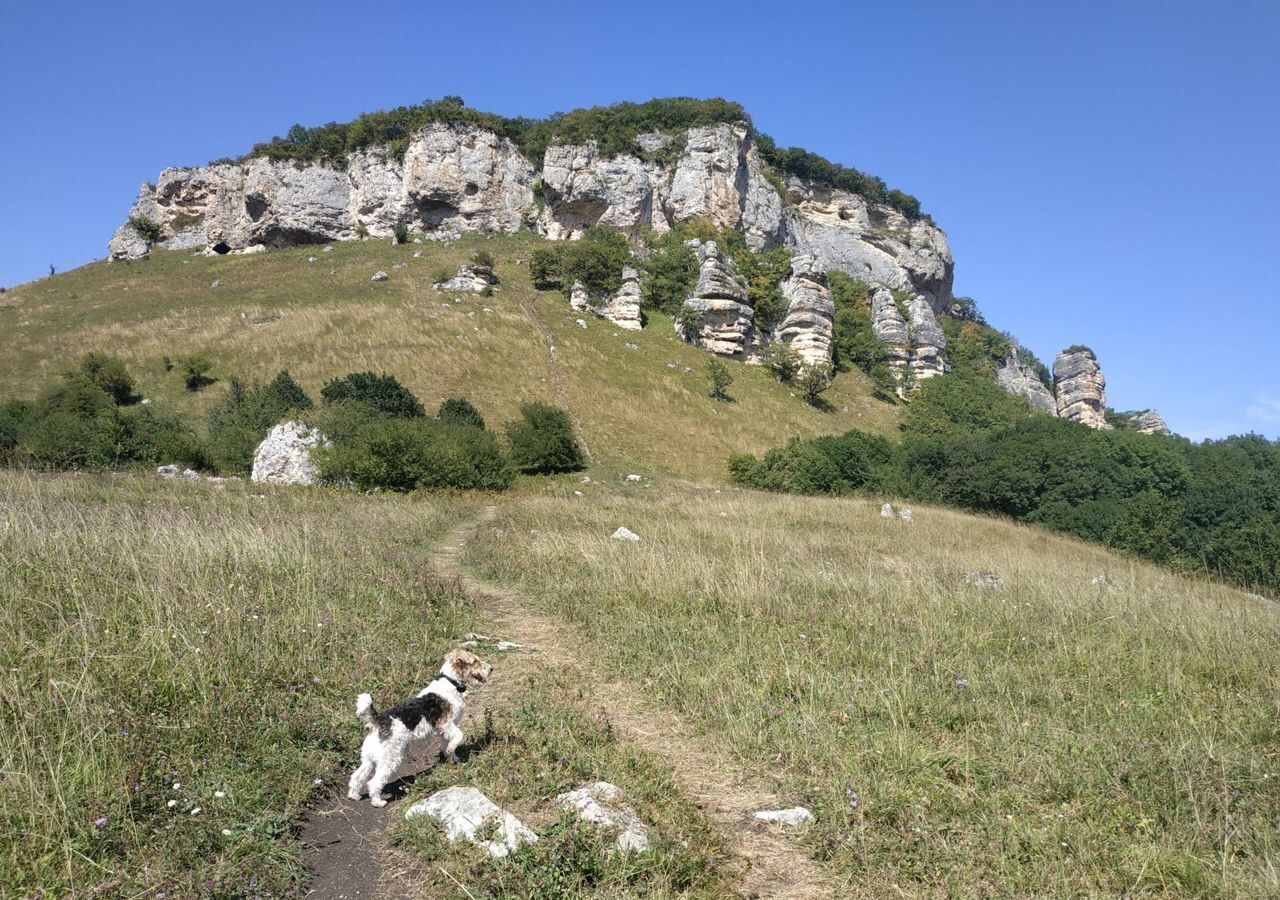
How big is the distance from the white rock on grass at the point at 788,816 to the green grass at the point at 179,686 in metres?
2.37

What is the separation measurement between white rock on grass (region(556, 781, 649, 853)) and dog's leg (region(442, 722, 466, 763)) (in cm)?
78

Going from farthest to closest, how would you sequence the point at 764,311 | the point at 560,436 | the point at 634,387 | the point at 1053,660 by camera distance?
the point at 764,311
the point at 634,387
the point at 560,436
the point at 1053,660

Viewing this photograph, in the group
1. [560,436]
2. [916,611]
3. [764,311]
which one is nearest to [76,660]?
[916,611]

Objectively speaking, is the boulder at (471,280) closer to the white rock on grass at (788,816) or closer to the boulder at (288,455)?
the boulder at (288,455)

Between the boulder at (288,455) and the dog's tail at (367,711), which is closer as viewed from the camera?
the dog's tail at (367,711)

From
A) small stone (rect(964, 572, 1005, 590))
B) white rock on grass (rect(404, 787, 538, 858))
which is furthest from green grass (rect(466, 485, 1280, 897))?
white rock on grass (rect(404, 787, 538, 858))

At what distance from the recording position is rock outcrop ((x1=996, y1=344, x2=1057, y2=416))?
64581 mm

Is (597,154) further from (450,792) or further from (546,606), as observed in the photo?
(450,792)

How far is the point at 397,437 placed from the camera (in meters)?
19.1

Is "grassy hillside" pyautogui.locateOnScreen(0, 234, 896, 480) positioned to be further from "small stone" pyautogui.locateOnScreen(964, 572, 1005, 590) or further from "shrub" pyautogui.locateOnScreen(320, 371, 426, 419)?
"small stone" pyautogui.locateOnScreen(964, 572, 1005, 590)

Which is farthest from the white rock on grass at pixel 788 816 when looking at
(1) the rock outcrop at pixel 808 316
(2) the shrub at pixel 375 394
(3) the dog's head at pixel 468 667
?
(1) the rock outcrop at pixel 808 316

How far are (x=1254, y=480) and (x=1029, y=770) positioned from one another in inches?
1656

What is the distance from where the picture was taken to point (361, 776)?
3.69 meters

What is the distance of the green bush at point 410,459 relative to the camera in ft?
60.8
